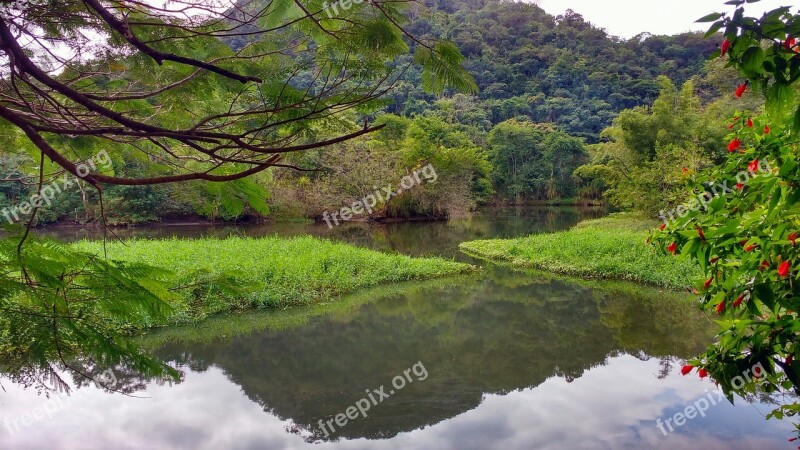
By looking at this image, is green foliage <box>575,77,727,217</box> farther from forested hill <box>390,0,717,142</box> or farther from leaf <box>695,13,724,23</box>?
leaf <box>695,13,724,23</box>

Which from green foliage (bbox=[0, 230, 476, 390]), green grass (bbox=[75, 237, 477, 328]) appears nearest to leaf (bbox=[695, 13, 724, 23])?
green foliage (bbox=[0, 230, 476, 390])

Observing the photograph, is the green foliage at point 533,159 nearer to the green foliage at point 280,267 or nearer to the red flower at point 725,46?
the green foliage at point 280,267

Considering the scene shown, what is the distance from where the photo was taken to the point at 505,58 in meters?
42.9

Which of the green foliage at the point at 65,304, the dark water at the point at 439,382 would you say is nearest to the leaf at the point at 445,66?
the green foliage at the point at 65,304

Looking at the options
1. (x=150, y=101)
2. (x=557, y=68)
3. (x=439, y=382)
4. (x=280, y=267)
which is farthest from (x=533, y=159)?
(x=150, y=101)

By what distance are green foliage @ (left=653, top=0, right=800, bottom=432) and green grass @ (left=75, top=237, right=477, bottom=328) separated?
6133mm

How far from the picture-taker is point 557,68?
40062 millimetres

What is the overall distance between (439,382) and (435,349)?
1.06 meters

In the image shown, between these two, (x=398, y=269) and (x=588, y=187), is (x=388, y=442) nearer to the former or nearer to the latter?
(x=398, y=269)

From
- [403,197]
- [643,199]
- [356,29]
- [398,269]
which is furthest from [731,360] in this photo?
[403,197]

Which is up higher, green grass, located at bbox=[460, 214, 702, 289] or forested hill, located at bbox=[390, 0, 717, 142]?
forested hill, located at bbox=[390, 0, 717, 142]

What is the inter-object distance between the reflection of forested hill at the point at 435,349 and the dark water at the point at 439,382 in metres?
0.02

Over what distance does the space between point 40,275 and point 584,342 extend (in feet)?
21.5

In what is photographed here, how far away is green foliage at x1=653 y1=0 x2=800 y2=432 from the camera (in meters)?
0.99
